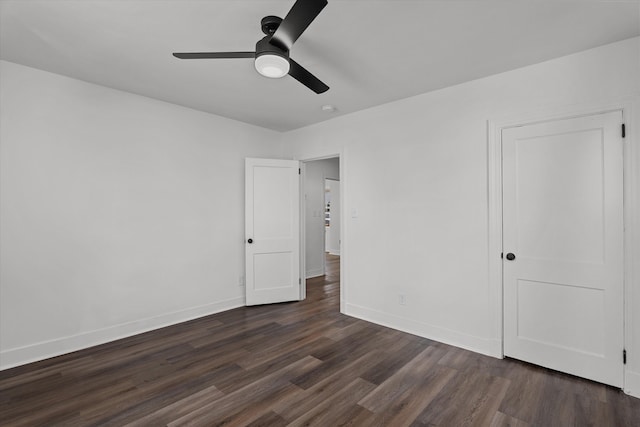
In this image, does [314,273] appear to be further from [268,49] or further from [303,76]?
[268,49]

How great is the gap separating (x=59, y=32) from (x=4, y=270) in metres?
2.06

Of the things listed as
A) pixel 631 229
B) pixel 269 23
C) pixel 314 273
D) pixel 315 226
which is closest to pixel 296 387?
pixel 269 23

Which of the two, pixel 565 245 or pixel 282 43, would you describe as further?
pixel 565 245

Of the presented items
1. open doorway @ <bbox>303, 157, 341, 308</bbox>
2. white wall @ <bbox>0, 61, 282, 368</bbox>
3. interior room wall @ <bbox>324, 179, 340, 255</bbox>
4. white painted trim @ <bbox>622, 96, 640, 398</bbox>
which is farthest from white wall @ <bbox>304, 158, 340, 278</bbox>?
white painted trim @ <bbox>622, 96, 640, 398</bbox>

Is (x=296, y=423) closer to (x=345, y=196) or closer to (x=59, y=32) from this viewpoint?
(x=345, y=196)

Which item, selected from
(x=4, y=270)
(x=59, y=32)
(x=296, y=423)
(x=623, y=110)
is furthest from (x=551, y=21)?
(x=4, y=270)

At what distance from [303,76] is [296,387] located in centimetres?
233

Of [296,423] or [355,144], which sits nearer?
[296,423]

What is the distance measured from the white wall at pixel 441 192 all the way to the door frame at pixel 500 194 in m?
0.02

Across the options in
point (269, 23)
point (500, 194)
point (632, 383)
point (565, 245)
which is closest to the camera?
point (269, 23)

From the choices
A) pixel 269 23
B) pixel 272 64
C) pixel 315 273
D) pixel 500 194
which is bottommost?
pixel 315 273

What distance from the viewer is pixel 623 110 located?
2299mm

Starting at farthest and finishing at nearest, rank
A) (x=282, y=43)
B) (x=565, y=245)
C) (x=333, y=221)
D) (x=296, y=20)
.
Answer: (x=333, y=221), (x=565, y=245), (x=282, y=43), (x=296, y=20)

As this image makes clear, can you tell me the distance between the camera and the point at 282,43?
181 cm
